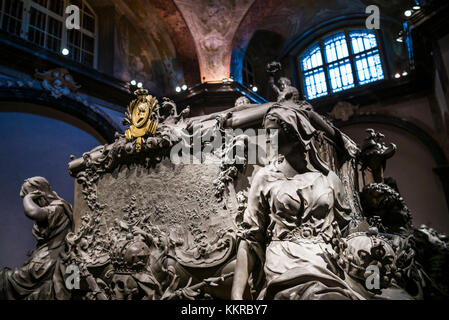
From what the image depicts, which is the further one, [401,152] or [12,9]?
[401,152]

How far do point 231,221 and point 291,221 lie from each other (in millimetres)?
662

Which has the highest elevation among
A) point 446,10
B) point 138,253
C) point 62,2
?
point 62,2

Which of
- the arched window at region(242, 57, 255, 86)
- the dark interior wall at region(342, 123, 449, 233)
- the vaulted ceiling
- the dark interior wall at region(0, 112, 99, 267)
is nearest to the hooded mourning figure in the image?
the dark interior wall at region(0, 112, 99, 267)

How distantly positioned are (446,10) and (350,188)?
4.62 m

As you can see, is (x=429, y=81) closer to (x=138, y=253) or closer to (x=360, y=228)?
(x=360, y=228)

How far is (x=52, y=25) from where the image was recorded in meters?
8.62

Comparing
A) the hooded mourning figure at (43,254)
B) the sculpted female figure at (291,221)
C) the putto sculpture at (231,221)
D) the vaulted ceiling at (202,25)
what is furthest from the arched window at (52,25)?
the sculpted female figure at (291,221)

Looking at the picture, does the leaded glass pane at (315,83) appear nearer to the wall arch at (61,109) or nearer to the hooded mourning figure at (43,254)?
the wall arch at (61,109)

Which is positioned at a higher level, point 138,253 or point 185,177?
point 185,177

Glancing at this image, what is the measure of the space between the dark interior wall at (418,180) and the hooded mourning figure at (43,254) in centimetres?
787

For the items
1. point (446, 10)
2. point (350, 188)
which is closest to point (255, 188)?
point (350, 188)

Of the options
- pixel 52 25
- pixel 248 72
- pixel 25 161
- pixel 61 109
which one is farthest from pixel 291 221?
pixel 248 72

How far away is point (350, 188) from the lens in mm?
3051

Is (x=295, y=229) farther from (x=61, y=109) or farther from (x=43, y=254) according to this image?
(x=61, y=109)
